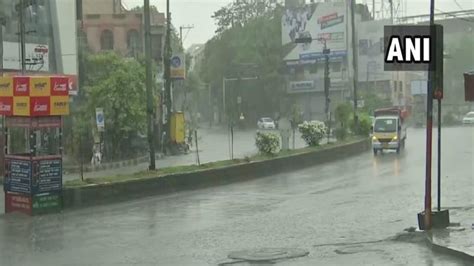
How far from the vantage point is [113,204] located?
18359 mm

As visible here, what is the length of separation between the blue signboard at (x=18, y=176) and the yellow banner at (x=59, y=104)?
1.33m

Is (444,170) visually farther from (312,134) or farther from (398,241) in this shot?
(398,241)

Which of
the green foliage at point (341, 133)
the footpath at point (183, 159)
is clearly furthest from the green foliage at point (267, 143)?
the green foliage at point (341, 133)

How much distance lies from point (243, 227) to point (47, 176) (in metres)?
5.12

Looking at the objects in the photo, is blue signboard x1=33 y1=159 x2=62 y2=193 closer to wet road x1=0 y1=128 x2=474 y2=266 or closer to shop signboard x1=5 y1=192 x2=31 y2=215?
shop signboard x1=5 y1=192 x2=31 y2=215

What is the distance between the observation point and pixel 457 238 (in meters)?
11.5

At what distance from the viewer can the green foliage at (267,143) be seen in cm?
2805

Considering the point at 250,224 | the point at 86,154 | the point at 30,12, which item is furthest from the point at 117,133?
the point at 250,224

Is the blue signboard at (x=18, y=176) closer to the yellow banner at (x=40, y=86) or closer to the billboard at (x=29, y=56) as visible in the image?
the yellow banner at (x=40, y=86)

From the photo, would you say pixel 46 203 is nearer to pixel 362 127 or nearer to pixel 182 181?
pixel 182 181

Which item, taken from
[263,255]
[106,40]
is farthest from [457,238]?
[106,40]

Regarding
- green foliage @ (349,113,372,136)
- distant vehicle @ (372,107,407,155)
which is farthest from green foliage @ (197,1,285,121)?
distant vehicle @ (372,107,407,155)

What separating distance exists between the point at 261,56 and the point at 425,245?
85980 mm

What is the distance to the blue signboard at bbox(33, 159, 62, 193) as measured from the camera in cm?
1647
